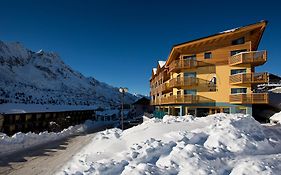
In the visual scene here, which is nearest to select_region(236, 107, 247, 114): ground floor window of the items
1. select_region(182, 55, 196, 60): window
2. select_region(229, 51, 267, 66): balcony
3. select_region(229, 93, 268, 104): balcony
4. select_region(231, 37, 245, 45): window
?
select_region(229, 93, 268, 104): balcony

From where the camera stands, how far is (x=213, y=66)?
26.6m

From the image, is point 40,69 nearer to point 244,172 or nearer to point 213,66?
point 213,66

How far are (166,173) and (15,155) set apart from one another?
36.4 feet

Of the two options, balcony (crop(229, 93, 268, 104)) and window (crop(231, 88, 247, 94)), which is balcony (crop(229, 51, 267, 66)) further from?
balcony (crop(229, 93, 268, 104))

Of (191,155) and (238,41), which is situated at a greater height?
(238,41)

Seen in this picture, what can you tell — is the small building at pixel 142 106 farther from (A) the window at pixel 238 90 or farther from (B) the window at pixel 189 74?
(A) the window at pixel 238 90

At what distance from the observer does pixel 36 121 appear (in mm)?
31656

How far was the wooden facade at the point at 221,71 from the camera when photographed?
23.9 metres

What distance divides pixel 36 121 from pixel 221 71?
89.2 ft

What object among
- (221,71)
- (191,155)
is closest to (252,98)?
(221,71)

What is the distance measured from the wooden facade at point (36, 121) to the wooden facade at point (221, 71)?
62.7 feet

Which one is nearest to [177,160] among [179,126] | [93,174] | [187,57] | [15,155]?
[93,174]

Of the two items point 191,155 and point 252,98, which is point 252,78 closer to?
point 252,98

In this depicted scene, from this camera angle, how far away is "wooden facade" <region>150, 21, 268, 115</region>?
2394cm
